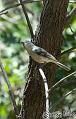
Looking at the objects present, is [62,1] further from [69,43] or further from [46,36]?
[69,43]

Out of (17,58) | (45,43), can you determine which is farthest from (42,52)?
(17,58)

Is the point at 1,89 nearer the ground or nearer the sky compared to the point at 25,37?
nearer the ground

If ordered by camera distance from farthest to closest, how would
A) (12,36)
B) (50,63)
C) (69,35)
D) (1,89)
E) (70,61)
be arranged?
(12,36), (1,89), (69,35), (70,61), (50,63)

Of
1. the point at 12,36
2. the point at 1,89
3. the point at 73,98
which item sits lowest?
the point at 73,98

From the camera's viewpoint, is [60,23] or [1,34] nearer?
[60,23]

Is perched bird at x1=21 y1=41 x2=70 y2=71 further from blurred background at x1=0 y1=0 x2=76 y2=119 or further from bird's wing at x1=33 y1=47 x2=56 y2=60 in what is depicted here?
blurred background at x1=0 y1=0 x2=76 y2=119

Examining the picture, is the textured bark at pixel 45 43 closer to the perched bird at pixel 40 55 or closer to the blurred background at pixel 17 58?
the perched bird at pixel 40 55

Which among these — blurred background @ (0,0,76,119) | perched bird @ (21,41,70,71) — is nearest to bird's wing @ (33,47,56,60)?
perched bird @ (21,41,70,71)

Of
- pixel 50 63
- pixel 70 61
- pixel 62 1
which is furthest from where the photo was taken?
pixel 70 61

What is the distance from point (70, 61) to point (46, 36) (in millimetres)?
1034

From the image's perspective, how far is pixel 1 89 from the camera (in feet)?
11.7

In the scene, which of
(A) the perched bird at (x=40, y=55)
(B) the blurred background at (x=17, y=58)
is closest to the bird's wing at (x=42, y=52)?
(A) the perched bird at (x=40, y=55)

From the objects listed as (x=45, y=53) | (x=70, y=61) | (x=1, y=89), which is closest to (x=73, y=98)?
(x=70, y=61)

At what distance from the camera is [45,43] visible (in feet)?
6.91
